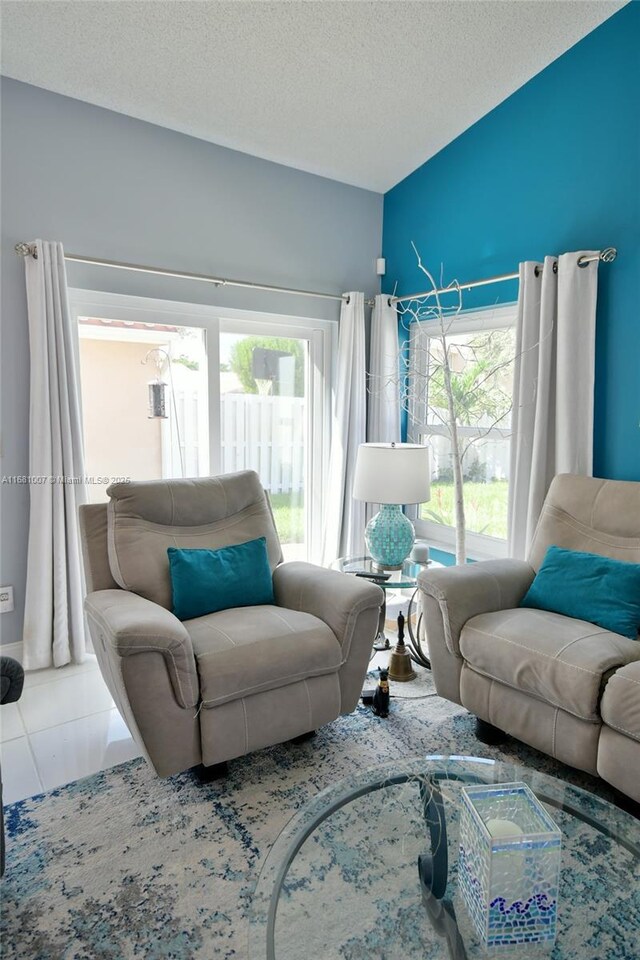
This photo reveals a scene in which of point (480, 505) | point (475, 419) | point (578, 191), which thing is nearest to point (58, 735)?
point (480, 505)

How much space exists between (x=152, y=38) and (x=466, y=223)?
181cm

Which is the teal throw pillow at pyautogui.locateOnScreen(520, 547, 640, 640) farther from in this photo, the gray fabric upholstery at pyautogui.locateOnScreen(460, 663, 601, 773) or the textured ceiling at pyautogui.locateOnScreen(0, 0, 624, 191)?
the textured ceiling at pyautogui.locateOnScreen(0, 0, 624, 191)

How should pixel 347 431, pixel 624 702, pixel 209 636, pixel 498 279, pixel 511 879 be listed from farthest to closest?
pixel 347 431
pixel 498 279
pixel 209 636
pixel 624 702
pixel 511 879

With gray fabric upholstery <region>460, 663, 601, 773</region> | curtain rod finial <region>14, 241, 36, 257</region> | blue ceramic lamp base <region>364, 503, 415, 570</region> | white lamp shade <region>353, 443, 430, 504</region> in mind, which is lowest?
gray fabric upholstery <region>460, 663, 601, 773</region>

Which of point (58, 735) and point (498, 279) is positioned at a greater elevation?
point (498, 279)

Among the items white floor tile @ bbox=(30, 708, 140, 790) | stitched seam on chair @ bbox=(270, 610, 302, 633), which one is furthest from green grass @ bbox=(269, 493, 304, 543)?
white floor tile @ bbox=(30, 708, 140, 790)

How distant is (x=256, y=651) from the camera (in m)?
1.91

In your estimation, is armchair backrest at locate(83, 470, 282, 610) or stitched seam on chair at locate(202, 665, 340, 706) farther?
armchair backrest at locate(83, 470, 282, 610)

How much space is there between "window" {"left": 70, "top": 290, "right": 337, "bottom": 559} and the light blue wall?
0.47 feet

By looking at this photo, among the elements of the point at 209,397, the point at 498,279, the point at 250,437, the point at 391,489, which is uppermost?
the point at 498,279

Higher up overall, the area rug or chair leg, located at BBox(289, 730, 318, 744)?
chair leg, located at BBox(289, 730, 318, 744)

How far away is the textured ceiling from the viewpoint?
2.29m

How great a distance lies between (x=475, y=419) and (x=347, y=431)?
2.67ft

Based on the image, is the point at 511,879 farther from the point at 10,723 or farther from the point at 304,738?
the point at 10,723
